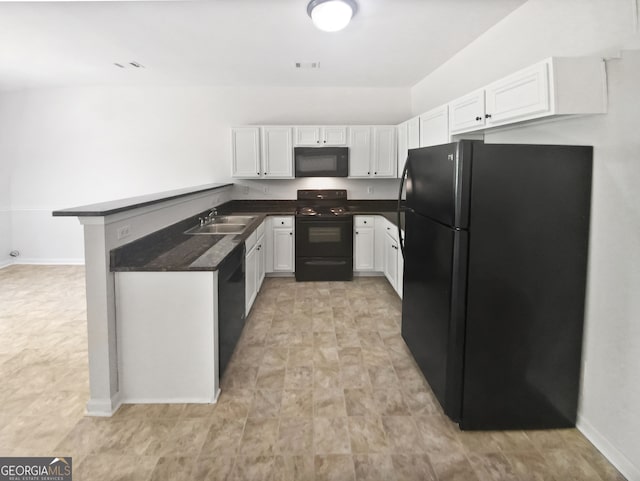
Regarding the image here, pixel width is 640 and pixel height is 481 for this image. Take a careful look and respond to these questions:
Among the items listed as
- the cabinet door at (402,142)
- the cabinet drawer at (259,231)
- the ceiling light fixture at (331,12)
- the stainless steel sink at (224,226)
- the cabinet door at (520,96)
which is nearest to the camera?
the cabinet door at (520,96)

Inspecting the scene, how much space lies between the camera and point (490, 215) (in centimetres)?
195

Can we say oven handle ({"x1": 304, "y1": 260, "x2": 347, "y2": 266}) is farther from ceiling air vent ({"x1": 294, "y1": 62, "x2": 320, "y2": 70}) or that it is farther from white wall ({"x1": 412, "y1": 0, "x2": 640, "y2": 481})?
white wall ({"x1": 412, "y1": 0, "x2": 640, "y2": 481})

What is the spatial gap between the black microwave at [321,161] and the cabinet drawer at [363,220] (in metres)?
0.60

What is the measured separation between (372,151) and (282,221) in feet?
4.86

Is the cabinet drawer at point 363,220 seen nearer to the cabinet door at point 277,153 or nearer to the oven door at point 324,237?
the oven door at point 324,237

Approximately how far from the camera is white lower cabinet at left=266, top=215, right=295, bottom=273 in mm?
4996

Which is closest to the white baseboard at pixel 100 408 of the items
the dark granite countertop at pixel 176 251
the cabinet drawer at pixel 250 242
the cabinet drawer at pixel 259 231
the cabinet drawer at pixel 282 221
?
the dark granite countertop at pixel 176 251

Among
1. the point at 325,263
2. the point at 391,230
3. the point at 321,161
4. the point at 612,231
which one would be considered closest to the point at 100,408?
the point at 612,231

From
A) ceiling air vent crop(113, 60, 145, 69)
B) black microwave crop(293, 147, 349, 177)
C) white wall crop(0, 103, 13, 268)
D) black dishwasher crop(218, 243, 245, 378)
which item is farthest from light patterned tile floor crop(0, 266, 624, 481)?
white wall crop(0, 103, 13, 268)

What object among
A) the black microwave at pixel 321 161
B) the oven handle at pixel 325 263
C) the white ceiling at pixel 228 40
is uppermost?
the white ceiling at pixel 228 40

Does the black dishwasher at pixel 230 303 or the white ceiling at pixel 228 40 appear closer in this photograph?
the black dishwasher at pixel 230 303

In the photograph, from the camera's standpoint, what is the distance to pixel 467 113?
2836 mm

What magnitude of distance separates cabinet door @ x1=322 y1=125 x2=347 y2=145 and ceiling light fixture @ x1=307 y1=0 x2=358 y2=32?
7.41 ft

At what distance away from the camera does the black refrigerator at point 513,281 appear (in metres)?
1.94
